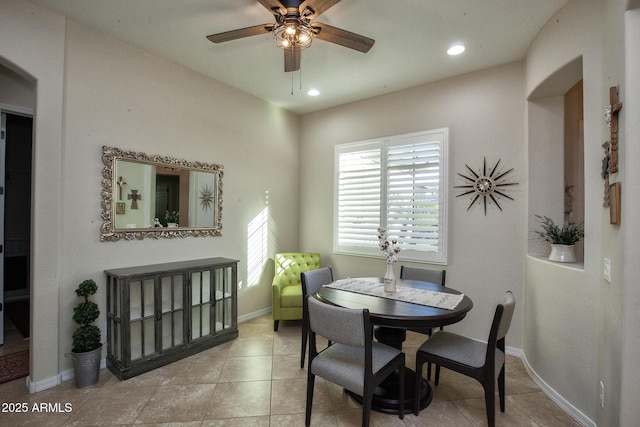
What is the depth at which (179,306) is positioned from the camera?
2.98 m

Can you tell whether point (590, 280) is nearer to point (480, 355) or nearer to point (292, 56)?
point (480, 355)

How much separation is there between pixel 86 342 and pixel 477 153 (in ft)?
13.7

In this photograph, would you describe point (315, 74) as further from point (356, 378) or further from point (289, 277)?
point (356, 378)

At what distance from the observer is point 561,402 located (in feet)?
7.44

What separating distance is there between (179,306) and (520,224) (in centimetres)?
356

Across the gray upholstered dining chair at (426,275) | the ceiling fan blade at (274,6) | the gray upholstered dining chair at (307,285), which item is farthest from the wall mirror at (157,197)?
the gray upholstered dining chair at (426,275)

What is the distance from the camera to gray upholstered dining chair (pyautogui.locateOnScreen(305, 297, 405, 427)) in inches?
68.9

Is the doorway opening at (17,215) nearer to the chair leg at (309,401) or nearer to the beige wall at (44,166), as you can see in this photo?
the beige wall at (44,166)

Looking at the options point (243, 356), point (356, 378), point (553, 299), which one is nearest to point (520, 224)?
point (553, 299)

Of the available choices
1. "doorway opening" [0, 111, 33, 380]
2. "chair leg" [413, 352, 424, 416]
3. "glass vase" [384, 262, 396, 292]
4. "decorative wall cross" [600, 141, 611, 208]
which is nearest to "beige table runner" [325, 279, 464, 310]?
"glass vase" [384, 262, 396, 292]

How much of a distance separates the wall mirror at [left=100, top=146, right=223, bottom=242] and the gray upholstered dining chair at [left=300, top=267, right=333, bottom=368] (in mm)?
1455

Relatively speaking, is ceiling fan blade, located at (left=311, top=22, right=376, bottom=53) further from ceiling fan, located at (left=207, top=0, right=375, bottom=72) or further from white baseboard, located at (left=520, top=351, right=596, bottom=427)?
white baseboard, located at (left=520, top=351, right=596, bottom=427)

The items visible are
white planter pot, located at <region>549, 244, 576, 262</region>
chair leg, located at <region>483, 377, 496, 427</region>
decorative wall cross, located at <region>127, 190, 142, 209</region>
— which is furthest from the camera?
decorative wall cross, located at <region>127, 190, 142, 209</region>

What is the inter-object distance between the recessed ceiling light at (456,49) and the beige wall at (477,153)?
1.76ft
